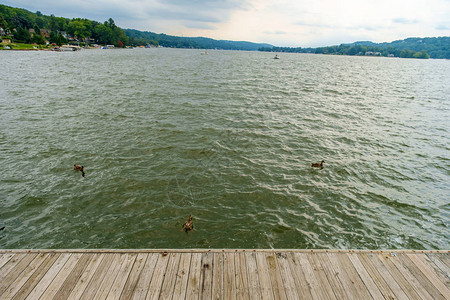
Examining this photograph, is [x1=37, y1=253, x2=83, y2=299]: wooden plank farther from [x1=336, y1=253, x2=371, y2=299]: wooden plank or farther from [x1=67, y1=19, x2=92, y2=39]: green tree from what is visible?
[x1=67, y1=19, x2=92, y2=39]: green tree

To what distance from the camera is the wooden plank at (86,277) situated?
595cm

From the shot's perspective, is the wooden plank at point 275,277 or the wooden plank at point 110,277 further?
the wooden plank at point 275,277

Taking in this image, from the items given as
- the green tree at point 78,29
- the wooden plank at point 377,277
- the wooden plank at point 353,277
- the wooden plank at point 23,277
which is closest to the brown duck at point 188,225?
the wooden plank at point 23,277

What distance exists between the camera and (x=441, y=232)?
10500mm

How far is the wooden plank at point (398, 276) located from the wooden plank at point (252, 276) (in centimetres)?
420

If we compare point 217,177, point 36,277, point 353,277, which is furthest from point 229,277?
point 217,177

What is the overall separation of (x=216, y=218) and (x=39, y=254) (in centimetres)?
650

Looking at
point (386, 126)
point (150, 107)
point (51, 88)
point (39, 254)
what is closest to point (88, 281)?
point (39, 254)

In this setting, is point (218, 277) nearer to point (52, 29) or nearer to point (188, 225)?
point (188, 225)

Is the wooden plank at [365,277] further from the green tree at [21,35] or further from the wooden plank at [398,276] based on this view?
the green tree at [21,35]

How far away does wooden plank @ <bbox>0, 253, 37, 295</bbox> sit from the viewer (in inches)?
243

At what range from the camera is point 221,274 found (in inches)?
260

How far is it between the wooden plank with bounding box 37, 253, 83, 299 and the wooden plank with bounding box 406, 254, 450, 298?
35.3 feet

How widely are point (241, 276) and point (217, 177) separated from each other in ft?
24.4
